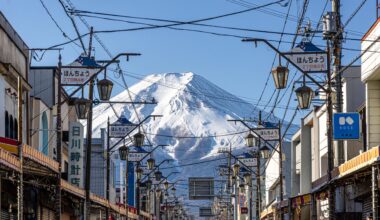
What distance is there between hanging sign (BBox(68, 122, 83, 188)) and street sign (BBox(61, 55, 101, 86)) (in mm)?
21334

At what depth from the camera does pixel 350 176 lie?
26344mm

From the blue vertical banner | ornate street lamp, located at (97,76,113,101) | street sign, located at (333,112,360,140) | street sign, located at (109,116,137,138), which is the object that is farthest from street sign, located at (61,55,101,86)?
the blue vertical banner

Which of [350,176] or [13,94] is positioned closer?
[350,176]

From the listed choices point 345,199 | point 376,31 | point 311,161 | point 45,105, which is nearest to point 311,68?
point 376,31

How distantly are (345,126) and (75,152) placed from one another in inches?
999

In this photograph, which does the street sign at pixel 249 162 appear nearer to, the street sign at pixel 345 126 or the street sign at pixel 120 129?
the street sign at pixel 120 129

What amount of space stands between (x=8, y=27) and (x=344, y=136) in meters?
16.1

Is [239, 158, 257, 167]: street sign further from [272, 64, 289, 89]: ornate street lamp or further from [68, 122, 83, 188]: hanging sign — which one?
[272, 64, 289, 89]: ornate street lamp

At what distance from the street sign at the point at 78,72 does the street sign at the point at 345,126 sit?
839cm

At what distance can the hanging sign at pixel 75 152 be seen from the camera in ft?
174

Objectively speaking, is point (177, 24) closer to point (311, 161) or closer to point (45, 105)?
point (45, 105)

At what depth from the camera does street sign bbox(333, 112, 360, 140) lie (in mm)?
30266

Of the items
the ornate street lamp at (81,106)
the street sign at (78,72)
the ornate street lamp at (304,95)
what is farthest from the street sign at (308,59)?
the ornate street lamp at (81,106)

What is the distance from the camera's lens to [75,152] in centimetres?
5303
